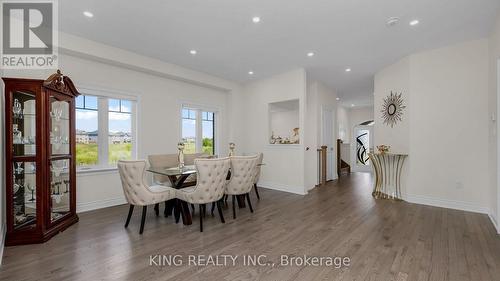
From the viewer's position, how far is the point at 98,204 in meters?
3.97

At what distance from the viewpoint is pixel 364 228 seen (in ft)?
9.89

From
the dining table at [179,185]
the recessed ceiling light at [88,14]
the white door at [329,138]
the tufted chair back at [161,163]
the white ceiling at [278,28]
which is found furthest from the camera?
the white door at [329,138]

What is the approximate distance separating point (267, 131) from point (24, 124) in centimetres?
445

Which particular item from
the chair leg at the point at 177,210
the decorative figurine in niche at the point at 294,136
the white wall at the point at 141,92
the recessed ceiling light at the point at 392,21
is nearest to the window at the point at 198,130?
the white wall at the point at 141,92

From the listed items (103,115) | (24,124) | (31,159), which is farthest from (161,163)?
(24,124)

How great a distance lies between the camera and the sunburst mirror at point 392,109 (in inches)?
178

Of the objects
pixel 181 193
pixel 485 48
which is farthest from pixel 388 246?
pixel 485 48

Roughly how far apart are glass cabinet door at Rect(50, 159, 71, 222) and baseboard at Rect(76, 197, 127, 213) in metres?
0.59

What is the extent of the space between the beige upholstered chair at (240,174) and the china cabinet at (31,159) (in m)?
2.30

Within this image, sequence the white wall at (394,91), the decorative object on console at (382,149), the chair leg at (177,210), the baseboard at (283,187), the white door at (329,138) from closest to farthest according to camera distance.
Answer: the chair leg at (177,210) → the white wall at (394,91) → the decorative object on console at (382,149) → the baseboard at (283,187) → the white door at (329,138)

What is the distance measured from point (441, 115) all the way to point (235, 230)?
4022 mm

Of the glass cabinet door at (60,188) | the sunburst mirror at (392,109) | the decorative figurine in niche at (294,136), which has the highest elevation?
the sunburst mirror at (392,109)

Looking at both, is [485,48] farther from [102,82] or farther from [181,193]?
[102,82]

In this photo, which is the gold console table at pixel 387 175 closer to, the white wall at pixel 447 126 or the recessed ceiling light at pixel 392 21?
the white wall at pixel 447 126
